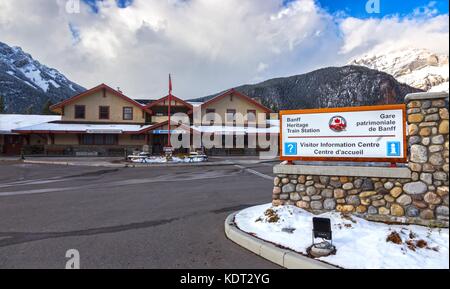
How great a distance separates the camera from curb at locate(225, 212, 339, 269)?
11.7 ft

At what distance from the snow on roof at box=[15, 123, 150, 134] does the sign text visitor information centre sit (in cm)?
2492

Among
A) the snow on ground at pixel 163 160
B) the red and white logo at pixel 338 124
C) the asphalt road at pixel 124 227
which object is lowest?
the asphalt road at pixel 124 227

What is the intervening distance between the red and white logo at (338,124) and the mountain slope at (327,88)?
133 m

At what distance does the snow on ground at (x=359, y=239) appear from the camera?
11.5ft

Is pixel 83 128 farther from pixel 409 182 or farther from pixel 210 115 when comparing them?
pixel 409 182

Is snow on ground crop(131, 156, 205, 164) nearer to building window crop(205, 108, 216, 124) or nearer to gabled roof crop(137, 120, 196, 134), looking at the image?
gabled roof crop(137, 120, 196, 134)

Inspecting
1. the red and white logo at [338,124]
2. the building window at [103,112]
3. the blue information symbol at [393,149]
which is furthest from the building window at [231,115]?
the blue information symbol at [393,149]

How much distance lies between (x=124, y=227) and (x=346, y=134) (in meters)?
5.39

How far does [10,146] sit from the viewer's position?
31234 millimetres

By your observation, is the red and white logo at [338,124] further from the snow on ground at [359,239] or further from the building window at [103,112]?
the building window at [103,112]
